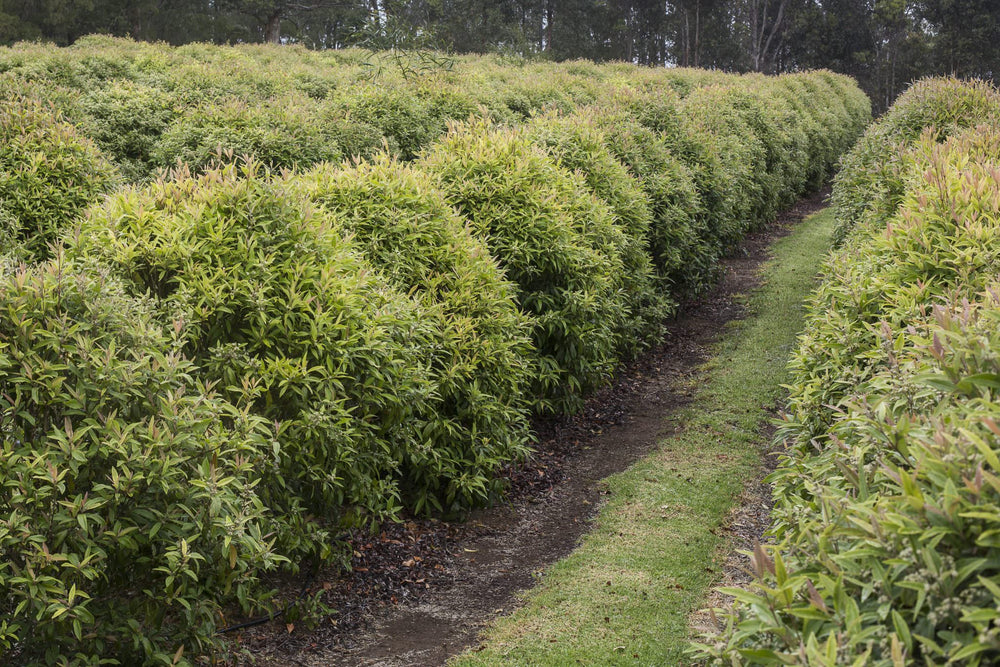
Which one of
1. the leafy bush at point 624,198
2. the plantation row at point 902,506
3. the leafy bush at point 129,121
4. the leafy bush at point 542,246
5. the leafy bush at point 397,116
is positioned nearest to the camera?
the plantation row at point 902,506

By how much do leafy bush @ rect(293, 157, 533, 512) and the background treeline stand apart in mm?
26711

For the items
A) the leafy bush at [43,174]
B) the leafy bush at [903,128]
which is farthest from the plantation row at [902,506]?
the leafy bush at [43,174]

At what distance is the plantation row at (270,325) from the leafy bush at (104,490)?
1 cm

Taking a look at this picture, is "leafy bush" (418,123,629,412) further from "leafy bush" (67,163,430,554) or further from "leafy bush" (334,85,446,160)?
"leafy bush" (334,85,446,160)

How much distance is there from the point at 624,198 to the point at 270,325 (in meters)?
5.15

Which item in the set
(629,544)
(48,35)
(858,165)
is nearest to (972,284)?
(629,544)

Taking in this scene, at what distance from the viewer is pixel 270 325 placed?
4379mm

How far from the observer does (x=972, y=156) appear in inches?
243

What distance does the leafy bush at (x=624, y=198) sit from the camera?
8.43 meters

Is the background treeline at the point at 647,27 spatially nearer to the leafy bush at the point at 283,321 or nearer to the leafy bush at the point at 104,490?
the leafy bush at the point at 283,321

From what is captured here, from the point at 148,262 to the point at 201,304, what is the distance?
0.42m

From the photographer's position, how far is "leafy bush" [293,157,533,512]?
5.39 m

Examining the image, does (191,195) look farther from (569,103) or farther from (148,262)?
(569,103)

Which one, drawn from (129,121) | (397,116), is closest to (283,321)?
(397,116)
